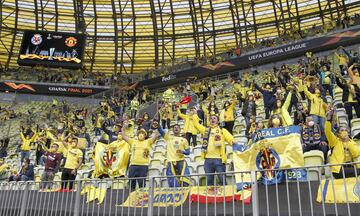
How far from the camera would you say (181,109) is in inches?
525

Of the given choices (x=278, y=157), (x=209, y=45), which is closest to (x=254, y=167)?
(x=278, y=157)

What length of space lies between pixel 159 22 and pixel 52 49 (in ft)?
29.1

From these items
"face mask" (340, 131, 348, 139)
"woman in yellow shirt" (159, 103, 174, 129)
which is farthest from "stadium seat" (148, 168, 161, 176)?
"woman in yellow shirt" (159, 103, 174, 129)

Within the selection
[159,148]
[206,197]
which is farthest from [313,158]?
[159,148]

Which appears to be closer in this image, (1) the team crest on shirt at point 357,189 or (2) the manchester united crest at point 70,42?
(1) the team crest on shirt at point 357,189

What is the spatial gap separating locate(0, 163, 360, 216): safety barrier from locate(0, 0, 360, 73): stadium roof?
81.8 feet

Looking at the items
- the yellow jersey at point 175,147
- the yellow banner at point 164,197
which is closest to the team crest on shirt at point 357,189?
the yellow banner at point 164,197

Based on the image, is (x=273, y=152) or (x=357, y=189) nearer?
(x=357, y=189)

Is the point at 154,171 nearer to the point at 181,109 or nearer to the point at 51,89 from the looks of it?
the point at 181,109

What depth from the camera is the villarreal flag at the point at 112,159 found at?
7.63 m

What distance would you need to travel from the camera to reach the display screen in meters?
27.9

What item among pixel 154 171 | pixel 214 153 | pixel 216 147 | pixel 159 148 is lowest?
pixel 154 171

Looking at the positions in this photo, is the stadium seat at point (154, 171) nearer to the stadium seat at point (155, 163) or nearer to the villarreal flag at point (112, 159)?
the stadium seat at point (155, 163)

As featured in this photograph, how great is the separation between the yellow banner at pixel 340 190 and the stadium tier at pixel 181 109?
0.04 ft
